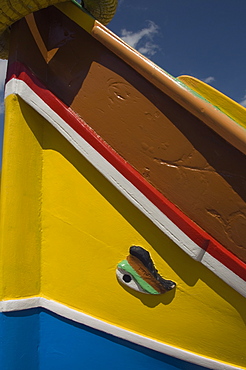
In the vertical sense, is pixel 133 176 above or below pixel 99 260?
above

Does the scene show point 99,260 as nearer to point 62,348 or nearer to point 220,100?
point 62,348

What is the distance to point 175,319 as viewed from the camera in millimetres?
1390

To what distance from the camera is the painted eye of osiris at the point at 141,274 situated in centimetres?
139

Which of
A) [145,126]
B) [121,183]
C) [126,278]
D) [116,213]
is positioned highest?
[145,126]

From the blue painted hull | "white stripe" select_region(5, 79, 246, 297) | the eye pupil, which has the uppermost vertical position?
"white stripe" select_region(5, 79, 246, 297)

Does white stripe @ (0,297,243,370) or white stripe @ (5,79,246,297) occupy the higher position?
white stripe @ (5,79,246,297)

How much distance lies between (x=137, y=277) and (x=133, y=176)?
1.49ft

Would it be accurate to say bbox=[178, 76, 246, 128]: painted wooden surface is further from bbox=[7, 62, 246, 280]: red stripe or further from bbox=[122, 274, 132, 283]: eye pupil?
bbox=[122, 274, 132, 283]: eye pupil

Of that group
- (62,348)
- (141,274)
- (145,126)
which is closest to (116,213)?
(141,274)

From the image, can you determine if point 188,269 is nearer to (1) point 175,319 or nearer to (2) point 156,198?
(1) point 175,319

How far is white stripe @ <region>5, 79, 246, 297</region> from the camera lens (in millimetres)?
1351

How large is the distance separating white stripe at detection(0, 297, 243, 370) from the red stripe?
1.34ft

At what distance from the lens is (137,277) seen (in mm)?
1401

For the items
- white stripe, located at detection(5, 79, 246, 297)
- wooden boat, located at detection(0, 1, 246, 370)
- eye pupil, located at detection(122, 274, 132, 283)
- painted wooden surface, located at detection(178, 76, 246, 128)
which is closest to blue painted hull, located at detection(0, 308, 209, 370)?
wooden boat, located at detection(0, 1, 246, 370)
